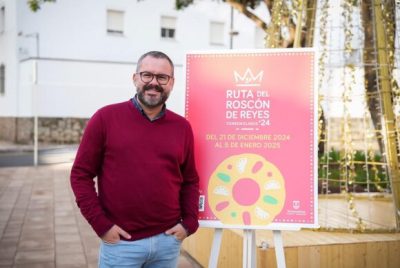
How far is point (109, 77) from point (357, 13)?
15.9m

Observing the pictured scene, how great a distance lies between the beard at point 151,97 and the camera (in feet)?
8.08

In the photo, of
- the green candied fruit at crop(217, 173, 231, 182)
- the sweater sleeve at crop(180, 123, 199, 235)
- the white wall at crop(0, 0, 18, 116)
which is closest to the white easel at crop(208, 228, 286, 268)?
the green candied fruit at crop(217, 173, 231, 182)

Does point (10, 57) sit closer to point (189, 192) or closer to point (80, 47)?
point (80, 47)

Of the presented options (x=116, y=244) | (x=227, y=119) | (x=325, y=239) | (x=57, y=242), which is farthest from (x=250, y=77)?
(x=57, y=242)

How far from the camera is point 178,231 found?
2.53 metres

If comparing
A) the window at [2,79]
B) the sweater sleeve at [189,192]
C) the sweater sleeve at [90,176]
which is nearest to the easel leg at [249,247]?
the sweater sleeve at [189,192]

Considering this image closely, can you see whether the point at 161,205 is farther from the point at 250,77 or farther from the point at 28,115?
the point at 28,115

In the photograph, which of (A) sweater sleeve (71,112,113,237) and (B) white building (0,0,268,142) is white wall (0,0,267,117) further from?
(A) sweater sleeve (71,112,113,237)

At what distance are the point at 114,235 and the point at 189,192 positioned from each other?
494mm

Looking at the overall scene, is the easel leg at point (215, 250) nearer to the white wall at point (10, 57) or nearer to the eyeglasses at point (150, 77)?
the eyeglasses at point (150, 77)

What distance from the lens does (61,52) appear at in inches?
810

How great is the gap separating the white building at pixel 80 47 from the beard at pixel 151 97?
16825 millimetres

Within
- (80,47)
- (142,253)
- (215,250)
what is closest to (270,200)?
(215,250)

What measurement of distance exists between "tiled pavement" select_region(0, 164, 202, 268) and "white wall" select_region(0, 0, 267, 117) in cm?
1055
